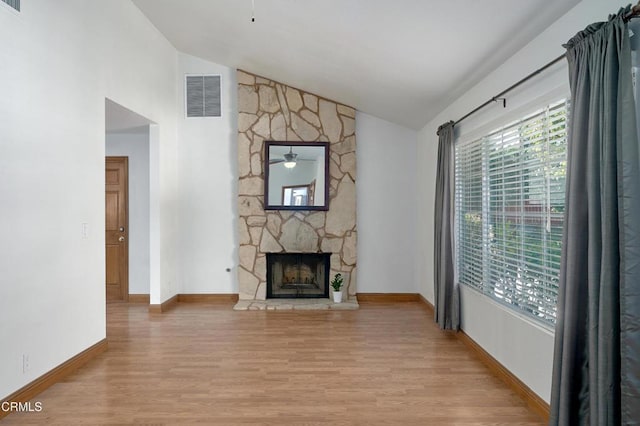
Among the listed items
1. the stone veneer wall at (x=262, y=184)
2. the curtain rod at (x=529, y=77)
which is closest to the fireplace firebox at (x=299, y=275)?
the stone veneer wall at (x=262, y=184)

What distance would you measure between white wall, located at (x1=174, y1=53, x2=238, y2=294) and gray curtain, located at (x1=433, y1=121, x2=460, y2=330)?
3.08 meters

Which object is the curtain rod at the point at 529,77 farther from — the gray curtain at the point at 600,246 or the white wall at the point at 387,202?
the white wall at the point at 387,202

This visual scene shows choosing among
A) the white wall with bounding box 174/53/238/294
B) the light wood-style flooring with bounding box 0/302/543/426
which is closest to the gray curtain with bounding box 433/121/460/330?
the light wood-style flooring with bounding box 0/302/543/426

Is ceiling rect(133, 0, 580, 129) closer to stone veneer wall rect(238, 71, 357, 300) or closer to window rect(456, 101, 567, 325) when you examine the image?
stone veneer wall rect(238, 71, 357, 300)

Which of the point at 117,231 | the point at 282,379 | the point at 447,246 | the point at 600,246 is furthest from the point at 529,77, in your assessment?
the point at 117,231

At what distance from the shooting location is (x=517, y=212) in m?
3.09

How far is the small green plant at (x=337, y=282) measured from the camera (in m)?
5.76

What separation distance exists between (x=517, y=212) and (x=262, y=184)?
3.72 m

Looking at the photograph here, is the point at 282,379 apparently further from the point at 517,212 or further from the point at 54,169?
the point at 54,169

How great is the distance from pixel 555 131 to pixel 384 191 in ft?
11.7

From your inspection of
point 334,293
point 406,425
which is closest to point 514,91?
point 406,425

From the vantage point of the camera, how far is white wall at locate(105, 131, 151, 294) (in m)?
6.05

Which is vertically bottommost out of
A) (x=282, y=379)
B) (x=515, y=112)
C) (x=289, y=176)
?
(x=282, y=379)

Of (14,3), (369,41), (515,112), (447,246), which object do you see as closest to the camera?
(14,3)
